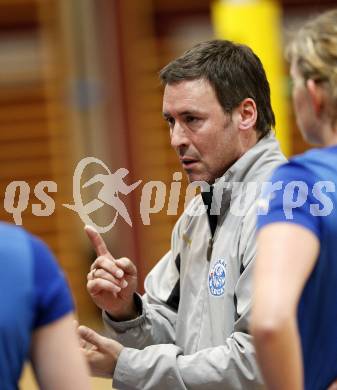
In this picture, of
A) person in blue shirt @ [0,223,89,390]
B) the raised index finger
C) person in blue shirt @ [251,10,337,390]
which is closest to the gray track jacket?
the raised index finger

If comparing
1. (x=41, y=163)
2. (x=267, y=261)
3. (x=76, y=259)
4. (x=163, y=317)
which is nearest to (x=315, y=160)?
(x=267, y=261)

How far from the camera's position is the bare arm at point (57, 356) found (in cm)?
224

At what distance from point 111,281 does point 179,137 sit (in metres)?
0.54

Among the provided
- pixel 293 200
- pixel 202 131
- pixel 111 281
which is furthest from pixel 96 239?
pixel 293 200

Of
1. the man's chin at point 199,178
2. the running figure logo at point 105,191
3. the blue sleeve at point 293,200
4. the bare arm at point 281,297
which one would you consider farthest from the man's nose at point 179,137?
the running figure logo at point 105,191

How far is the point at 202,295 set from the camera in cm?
333

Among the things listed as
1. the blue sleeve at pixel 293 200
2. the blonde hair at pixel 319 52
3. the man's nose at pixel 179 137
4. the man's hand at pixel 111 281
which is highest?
the blonde hair at pixel 319 52

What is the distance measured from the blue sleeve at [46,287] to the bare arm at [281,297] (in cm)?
45

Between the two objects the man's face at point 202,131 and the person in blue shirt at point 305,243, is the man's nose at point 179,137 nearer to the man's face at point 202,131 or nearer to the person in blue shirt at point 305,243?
the man's face at point 202,131

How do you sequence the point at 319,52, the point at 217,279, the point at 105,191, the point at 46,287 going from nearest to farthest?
the point at 46,287, the point at 319,52, the point at 217,279, the point at 105,191

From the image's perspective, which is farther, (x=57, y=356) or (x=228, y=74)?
(x=228, y=74)

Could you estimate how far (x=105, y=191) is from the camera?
1046 centimetres

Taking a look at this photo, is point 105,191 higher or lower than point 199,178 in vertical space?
lower

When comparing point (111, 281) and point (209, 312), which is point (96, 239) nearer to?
point (111, 281)
